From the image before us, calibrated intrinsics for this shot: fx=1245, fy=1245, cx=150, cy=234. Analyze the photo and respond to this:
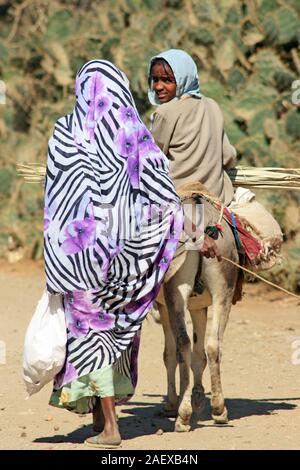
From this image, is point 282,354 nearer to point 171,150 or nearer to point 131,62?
point 171,150

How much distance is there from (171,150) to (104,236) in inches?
37.3

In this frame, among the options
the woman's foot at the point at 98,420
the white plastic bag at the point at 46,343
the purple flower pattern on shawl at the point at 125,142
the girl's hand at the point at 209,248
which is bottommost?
the woman's foot at the point at 98,420

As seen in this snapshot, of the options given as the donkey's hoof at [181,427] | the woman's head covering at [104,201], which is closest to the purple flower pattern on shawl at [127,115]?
the woman's head covering at [104,201]

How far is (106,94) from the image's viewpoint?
680cm

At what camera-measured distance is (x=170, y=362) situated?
7.89 metres

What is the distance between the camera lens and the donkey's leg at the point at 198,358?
768cm

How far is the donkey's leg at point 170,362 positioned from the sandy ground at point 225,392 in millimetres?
94

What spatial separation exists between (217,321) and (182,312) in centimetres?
31

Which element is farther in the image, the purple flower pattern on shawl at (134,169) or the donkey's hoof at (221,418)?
the donkey's hoof at (221,418)

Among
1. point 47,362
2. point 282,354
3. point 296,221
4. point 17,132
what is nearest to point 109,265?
point 47,362

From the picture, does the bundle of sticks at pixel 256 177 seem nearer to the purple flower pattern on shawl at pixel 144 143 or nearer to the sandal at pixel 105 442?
the purple flower pattern on shawl at pixel 144 143

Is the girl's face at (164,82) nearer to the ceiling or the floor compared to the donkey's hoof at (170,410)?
nearer to the ceiling

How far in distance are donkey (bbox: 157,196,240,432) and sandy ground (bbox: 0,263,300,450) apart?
15 cm

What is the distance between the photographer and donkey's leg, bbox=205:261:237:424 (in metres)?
7.32
